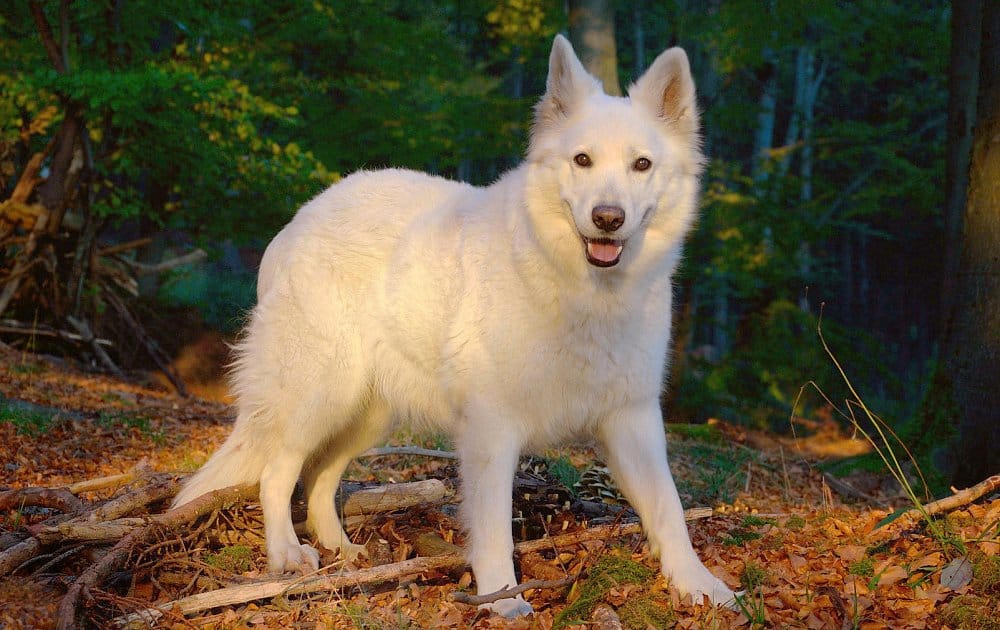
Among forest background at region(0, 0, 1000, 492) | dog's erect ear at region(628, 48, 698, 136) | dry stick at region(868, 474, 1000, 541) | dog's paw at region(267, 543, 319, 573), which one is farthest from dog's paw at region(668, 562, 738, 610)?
forest background at region(0, 0, 1000, 492)

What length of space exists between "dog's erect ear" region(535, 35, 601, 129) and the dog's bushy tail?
2288 millimetres

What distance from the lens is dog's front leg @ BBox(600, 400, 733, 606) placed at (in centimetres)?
391

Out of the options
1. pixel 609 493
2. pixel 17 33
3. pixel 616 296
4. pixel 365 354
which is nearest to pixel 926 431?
pixel 609 493

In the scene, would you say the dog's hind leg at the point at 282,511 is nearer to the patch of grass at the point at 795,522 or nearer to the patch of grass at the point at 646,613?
the patch of grass at the point at 646,613

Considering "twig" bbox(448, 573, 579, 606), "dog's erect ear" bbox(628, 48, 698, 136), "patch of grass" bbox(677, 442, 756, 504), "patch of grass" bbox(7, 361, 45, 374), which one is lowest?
"patch of grass" bbox(677, 442, 756, 504)

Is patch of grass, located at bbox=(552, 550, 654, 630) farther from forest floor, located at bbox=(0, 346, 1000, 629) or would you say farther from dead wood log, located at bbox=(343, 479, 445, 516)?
dead wood log, located at bbox=(343, 479, 445, 516)

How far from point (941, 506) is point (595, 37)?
7.71 m

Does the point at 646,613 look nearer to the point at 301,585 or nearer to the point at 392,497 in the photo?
the point at 301,585

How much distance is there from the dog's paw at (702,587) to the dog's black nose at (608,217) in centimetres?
154

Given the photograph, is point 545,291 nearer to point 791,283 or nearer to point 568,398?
point 568,398

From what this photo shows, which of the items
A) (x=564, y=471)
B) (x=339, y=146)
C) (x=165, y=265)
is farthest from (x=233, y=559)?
(x=339, y=146)

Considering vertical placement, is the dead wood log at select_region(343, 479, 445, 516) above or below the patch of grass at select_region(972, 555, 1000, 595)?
below

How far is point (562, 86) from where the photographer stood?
4.16m

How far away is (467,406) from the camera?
4062 mm
